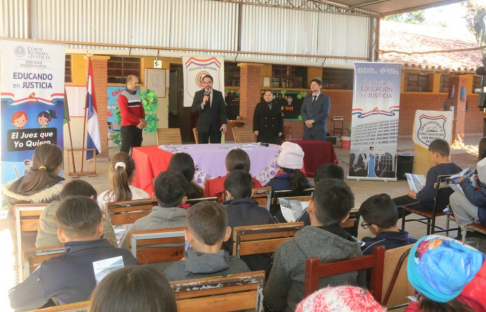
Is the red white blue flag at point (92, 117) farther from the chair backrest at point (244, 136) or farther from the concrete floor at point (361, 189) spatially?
the chair backrest at point (244, 136)

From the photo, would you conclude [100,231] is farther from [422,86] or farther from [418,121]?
[422,86]

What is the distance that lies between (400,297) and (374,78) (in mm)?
7275

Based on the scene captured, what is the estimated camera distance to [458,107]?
1889 cm

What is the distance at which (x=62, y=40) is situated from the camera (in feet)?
32.0

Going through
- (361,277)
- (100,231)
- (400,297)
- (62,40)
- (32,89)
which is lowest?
(400,297)

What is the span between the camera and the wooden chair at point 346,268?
2318 millimetres

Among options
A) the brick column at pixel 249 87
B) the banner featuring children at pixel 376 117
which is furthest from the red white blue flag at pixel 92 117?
the brick column at pixel 249 87

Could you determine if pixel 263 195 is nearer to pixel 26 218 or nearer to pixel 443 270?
pixel 26 218

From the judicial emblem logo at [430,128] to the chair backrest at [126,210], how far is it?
7305 millimetres

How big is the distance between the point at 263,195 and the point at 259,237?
1303 millimetres

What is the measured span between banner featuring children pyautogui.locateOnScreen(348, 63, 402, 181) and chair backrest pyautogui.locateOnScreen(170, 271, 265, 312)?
7.82m

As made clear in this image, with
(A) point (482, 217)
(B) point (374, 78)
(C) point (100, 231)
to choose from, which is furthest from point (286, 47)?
(C) point (100, 231)

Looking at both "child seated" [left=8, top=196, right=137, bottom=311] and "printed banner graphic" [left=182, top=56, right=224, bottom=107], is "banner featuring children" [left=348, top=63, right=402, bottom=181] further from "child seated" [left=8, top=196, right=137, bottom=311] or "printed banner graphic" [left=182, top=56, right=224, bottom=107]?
"child seated" [left=8, top=196, right=137, bottom=311]

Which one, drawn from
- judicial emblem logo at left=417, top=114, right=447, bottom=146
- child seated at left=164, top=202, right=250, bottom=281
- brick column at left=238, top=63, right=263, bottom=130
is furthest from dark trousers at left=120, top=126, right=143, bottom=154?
child seated at left=164, top=202, right=250, bottom=281
